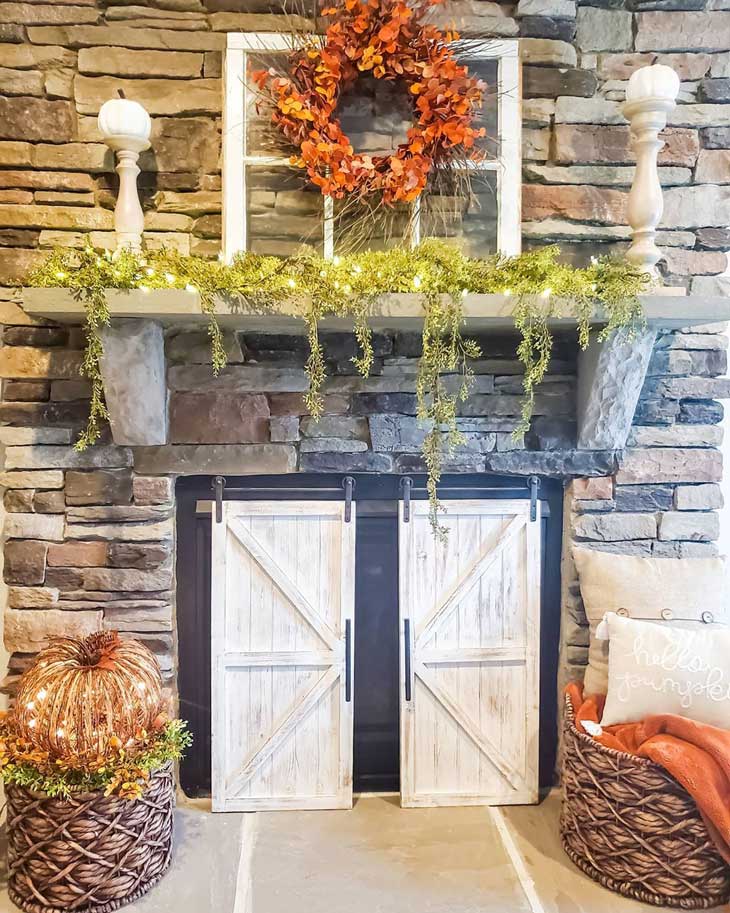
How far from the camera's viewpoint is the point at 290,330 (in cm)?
208

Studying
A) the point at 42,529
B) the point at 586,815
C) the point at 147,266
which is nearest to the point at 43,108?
the point at 147,266

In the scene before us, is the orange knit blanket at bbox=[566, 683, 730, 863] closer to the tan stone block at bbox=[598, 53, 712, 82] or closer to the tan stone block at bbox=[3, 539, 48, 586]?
the tan stone block at bbox=[3, 539, 48, 586]

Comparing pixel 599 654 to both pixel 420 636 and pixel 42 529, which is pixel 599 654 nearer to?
pixel 420 636

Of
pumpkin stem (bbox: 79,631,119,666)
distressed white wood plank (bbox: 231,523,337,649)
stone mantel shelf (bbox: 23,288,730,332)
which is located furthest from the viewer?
distressed white wood plank (bbox: 231,523,337,649)

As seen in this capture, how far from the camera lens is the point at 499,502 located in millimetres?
2256

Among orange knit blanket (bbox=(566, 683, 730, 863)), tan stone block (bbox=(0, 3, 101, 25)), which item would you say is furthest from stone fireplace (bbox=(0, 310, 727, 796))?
tan stone block (bbox=(0, 3, 101, 25))

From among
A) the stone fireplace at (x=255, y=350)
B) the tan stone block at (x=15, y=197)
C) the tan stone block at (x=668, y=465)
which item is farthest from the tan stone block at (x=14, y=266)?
the tan stone block at (x=668, y=465)

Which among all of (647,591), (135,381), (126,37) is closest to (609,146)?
(647,591)

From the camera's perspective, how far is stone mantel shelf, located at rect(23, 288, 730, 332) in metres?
1.79

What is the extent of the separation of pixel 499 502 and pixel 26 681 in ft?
4.83

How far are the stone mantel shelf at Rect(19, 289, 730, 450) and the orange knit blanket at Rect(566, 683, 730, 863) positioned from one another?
0.82m

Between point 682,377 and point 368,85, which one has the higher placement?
point 368,85

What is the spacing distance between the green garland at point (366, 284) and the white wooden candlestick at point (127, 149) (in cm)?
15

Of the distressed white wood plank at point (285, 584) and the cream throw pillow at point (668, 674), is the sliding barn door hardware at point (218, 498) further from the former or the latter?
the cream throw pillow at point (668, 674)
